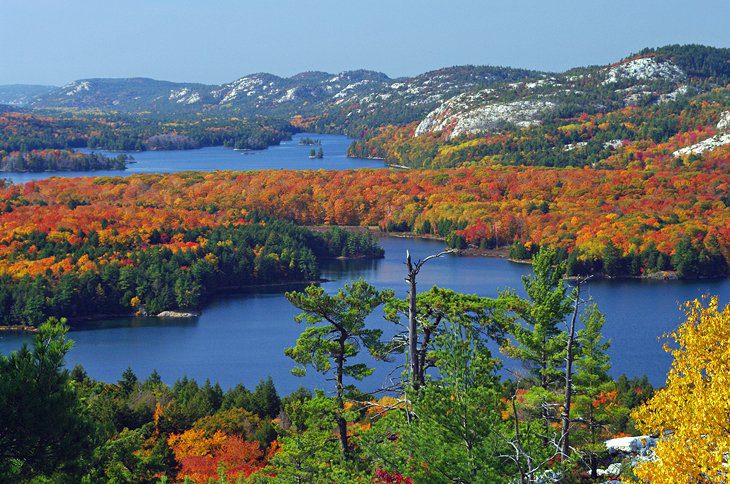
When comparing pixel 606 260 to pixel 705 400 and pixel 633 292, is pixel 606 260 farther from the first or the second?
pixel 705 400

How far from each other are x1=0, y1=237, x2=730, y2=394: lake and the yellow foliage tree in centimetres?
2396

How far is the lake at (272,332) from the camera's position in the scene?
4453 centimetres

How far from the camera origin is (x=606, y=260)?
237ft

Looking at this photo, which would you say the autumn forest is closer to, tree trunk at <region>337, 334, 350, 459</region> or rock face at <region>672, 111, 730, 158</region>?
tree trunk at <region>337, 334, 350, 459</region>

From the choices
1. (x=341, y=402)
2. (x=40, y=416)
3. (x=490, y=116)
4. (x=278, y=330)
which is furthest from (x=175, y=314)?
(x=490, y=116)

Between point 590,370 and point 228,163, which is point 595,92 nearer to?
point 228,163

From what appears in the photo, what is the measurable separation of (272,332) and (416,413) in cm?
4056

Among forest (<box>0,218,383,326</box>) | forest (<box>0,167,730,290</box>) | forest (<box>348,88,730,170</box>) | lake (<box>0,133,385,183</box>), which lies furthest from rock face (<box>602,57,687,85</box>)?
forest (<box>0,218,383,326</box>)

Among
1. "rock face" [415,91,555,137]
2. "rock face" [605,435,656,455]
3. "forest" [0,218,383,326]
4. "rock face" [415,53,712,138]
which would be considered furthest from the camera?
"rock face" [415,91,555,137]

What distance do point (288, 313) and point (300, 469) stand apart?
1627 inches

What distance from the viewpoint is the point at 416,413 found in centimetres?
1326

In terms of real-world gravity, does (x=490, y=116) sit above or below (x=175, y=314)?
above

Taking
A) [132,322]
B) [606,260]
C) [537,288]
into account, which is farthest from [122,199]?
[537,288]

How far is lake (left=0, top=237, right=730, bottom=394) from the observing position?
44531 mm
